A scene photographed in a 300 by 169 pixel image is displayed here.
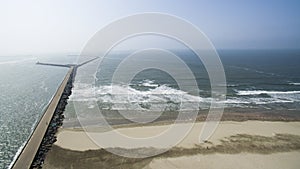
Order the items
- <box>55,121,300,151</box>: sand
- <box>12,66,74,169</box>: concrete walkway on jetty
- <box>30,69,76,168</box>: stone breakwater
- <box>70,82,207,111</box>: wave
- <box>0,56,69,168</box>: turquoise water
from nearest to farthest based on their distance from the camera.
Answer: <box>12,66,74,169</box>: concrete walkway on jetty → <box>30,69,76,168</box>: stone breakwater → <box>0,56,69,168</box>: turquoise water → <box>55,121,300,151</box>: sand → <box>70,82,207,111</box>: wave

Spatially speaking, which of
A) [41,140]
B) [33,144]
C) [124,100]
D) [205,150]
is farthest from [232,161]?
[124,100]

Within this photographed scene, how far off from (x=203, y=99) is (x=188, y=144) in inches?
666

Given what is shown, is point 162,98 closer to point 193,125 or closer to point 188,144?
point 193,125

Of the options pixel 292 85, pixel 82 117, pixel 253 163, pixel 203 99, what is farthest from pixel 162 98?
pixel 292 85

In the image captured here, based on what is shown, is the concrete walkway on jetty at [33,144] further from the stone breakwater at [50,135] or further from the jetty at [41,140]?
the stone breakwater at [50,135]

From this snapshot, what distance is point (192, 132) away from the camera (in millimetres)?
21672

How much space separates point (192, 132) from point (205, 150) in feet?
12.0

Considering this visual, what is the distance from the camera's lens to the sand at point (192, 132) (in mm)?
19228

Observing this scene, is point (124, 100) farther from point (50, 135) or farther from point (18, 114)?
point (50, 135)

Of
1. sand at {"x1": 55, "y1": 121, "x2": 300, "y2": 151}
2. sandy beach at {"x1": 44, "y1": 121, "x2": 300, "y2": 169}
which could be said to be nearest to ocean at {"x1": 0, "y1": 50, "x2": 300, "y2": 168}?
sand at {"x1": 55, "y1": 121, "x2": 300, "y2": 151}

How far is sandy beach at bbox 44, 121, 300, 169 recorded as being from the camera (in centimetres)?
1620

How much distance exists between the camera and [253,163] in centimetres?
1636

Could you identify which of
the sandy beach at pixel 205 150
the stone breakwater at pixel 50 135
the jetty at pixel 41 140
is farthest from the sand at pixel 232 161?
the jetty at pixel 41 140

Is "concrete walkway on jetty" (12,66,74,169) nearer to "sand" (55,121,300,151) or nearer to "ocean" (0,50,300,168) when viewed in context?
"ocean" (0,50,300,168)
